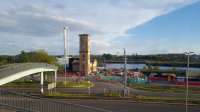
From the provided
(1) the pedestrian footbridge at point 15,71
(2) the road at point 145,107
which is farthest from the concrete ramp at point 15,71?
(2) the road at point 145,107

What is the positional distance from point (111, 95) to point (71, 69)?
234 feet

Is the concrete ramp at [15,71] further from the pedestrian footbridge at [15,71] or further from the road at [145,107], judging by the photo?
the road at [145,107]

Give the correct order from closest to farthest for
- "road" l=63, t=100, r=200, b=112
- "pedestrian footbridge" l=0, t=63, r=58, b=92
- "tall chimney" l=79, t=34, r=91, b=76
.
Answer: "pedestrian footbridge" l=0, t=63, r=58, b=92, "road" l=63, t=100, r=200, b=112, "tall chimney" l=79, t=34, r=91, b=76

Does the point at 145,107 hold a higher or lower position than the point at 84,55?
lower

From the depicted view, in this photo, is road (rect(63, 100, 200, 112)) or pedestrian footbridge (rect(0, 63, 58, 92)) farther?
road (rect(63, 100, 200, 112))

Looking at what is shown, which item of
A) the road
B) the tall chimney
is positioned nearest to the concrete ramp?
the road

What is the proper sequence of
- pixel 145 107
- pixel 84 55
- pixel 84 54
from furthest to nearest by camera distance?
1. pixel 84 55
2. pixel 84 54
3. pixel 145 107

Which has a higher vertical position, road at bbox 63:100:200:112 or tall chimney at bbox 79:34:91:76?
tall chimney at bbox 79:34:91:76

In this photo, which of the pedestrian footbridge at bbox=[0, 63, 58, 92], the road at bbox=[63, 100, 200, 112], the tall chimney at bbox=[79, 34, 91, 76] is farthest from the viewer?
the tall chimney at bbox=[79, 34, 91, 76]

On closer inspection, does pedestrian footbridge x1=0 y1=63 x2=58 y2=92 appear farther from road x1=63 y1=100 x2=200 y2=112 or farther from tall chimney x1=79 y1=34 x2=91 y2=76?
tall chimney x1=79 y1=34 x2=91 y2=76

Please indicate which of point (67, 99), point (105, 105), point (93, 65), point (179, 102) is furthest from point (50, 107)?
point (93, 65)

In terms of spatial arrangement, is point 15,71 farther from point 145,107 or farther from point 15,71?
point 145,107

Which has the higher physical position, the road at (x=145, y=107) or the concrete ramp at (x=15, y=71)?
the concrete ramp at (x=15, y=71)

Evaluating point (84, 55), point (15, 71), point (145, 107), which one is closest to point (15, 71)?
point (15, 71)
